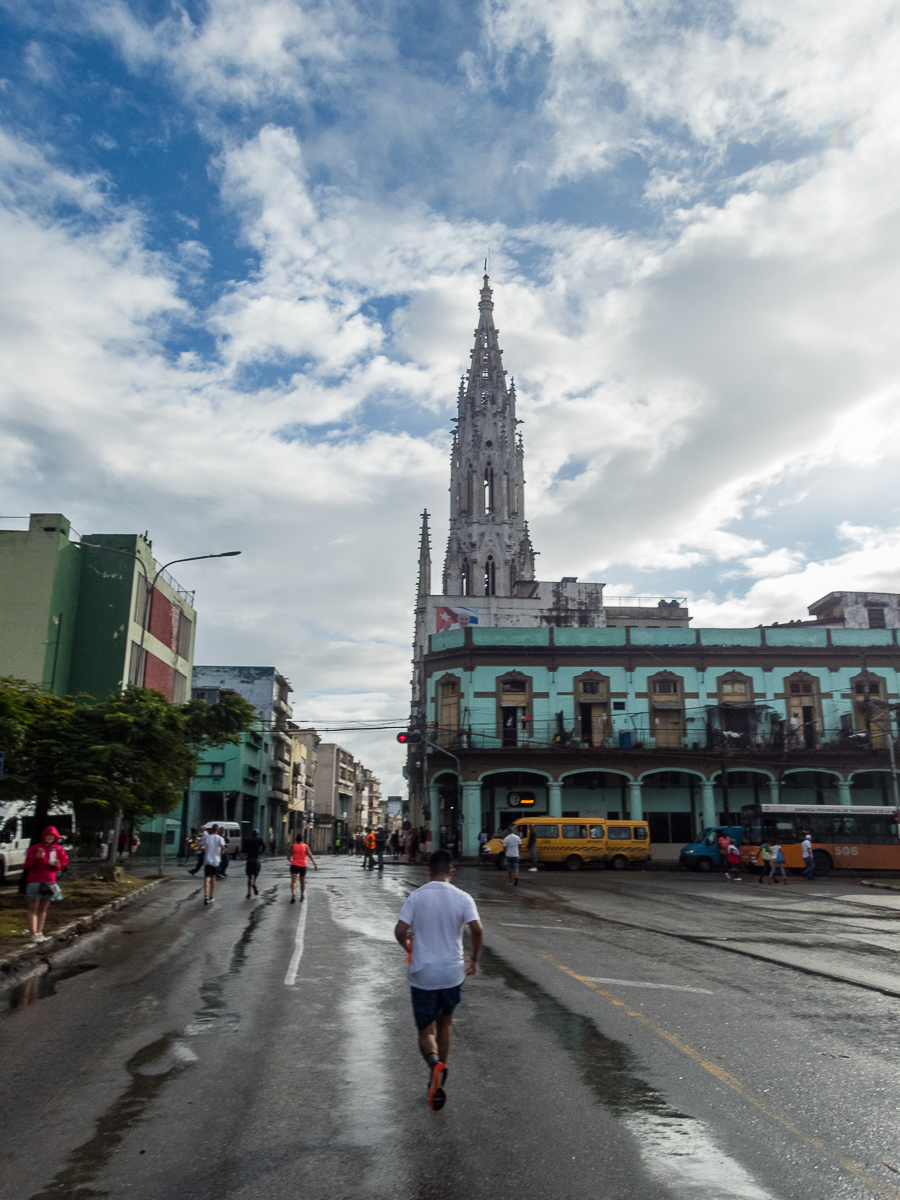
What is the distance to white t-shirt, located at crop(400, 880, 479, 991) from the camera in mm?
5879

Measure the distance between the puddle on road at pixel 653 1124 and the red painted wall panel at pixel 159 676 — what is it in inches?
1372

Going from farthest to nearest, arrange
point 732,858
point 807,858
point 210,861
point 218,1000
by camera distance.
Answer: point 732,858
point 807,858
point 210,861
point 218,1000

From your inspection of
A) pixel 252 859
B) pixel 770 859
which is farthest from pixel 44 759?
pixel 770 859

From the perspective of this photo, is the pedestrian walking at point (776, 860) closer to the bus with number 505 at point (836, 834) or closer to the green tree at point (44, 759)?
the bus with number 505 at point (836, 834)

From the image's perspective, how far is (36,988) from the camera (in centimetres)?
1012

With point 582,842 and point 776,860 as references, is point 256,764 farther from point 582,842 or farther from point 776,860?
point 776,860

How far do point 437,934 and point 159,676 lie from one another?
3937 cm

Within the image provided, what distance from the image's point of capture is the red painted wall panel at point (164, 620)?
137ft

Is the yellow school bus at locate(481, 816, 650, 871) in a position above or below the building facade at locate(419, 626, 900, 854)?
below

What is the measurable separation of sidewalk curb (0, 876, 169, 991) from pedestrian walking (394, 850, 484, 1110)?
6600mm

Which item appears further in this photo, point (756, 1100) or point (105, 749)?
point (105, 749)

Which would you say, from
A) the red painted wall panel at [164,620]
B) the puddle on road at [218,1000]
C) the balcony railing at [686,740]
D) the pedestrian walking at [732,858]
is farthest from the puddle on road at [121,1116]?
the balcony railing at [686,740]

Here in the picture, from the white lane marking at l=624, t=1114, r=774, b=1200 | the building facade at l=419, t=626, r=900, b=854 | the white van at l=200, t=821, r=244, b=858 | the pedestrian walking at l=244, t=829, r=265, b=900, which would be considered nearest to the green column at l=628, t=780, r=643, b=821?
the building facade at l=419, t=626, r=900, b=854

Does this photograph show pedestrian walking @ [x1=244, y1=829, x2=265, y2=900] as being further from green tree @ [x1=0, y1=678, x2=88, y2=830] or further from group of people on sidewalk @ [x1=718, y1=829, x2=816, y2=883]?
group of people on sidewalk @ [x1=718, y1=829, x2=816, y2=883]
